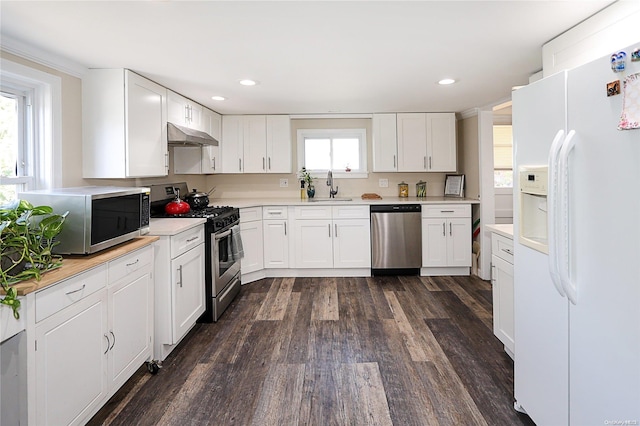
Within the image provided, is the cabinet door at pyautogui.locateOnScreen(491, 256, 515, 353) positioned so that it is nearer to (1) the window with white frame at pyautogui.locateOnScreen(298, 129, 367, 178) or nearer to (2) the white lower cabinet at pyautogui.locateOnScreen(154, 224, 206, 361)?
(2) the white lower cabinet at pyautogui.locateOnScreen(154, 224, 206, 361)

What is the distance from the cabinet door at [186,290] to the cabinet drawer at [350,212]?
1.88 metres

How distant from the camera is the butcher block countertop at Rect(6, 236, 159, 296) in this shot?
4.73 feet

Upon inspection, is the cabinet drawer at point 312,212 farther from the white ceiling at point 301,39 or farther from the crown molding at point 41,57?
the crown molding at point 41,57

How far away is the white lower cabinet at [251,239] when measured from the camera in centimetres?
428

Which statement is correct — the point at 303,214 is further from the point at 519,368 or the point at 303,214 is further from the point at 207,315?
the point at 519,368

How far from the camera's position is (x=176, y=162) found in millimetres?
4145

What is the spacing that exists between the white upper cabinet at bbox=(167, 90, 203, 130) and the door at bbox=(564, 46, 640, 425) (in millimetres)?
3093

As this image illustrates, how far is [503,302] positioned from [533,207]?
1.01 metres

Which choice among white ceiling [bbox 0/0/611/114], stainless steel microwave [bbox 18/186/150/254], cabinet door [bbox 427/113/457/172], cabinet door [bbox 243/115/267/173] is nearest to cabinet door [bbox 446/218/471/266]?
cabinet door [bbox 427/113/457/172]

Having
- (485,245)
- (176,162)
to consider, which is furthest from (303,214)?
(485,245)

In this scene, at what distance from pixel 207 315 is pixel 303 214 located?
1.79 metres

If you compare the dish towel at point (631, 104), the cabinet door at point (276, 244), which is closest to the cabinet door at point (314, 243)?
the cabinet door at point (276, 244)

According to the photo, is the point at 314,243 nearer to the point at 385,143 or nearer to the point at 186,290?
the point at 385,143

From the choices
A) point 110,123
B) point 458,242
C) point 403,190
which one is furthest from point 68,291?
point 403,190
